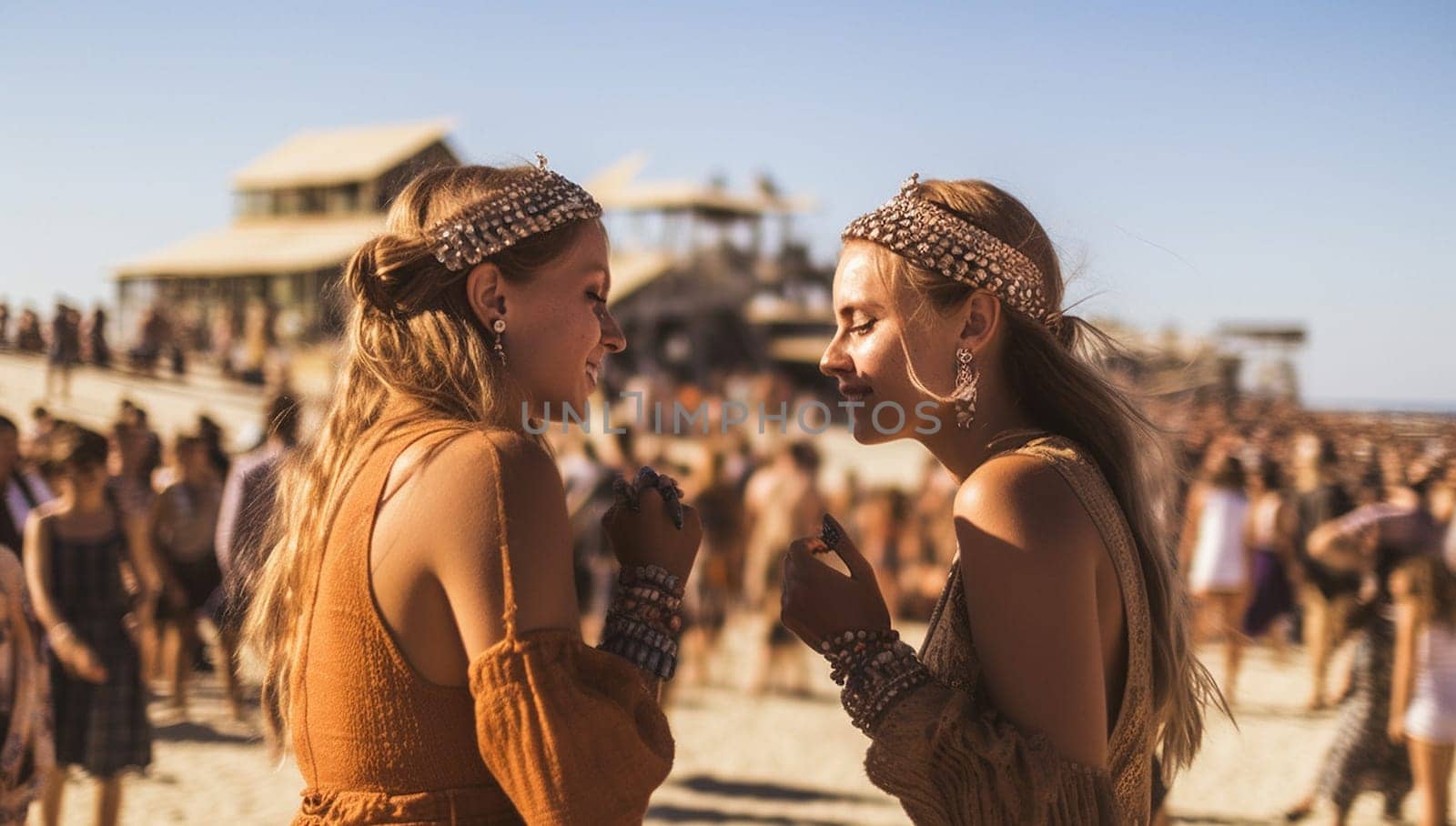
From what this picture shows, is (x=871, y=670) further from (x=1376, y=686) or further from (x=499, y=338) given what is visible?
(x=1376, y=686)

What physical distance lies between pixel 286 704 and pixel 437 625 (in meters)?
0.47

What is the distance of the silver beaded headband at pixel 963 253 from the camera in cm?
189

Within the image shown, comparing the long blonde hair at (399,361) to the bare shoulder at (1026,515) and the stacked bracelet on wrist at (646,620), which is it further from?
the bare shoulder at (1026,515)

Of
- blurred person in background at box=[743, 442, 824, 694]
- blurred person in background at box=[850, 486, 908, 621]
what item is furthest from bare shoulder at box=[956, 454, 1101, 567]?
blurred person in background at box=[850, 486, 908, 621]

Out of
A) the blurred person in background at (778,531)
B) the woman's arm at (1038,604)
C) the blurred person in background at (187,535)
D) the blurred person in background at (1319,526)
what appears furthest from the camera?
the blurred person in background at (778,531)

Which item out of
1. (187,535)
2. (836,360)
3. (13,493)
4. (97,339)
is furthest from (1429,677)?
(97,339)

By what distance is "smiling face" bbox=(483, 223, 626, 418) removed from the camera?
1.78m

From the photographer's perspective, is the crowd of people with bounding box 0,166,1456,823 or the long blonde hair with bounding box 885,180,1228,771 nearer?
the crowd of people with bounding box 0,166,1456,823

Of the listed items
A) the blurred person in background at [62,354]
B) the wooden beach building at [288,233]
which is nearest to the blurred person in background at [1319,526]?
the blurred person in background at [62,354]

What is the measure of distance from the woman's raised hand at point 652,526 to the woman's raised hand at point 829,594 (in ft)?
0.57

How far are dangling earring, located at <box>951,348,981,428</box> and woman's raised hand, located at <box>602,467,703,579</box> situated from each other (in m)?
0.46

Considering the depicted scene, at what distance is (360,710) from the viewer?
62.2 inches

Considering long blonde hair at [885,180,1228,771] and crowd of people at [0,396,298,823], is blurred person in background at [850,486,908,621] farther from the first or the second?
long blonde hair at [885,180,1228,771]

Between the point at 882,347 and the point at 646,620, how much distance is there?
1.93ft
